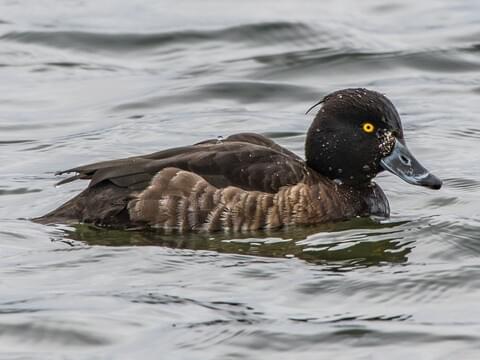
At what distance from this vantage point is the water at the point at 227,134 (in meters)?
8.01

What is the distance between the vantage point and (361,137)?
10.2m

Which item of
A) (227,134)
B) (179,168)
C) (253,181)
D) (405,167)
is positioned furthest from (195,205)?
(227,134)

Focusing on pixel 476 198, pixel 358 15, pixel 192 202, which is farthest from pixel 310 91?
pixel 192 202

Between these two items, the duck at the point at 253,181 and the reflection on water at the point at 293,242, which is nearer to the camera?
the reflection on water at the point at 293,242

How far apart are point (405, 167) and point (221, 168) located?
1321mm

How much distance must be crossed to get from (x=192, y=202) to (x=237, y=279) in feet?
3.59

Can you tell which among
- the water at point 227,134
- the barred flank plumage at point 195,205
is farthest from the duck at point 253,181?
the water at point 227,134

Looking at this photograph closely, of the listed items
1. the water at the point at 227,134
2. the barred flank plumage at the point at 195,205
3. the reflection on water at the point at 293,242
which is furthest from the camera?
the barred flank plumage at the point at 195,205

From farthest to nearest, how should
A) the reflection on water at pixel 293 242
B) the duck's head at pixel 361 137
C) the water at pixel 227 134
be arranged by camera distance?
the duck's head at pixel 361 137 → the reflection on water at pixel 293 242 → the water at pixel 227 134

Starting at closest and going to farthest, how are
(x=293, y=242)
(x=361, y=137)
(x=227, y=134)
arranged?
(x=293, y=242)
(x=361, y=137)
(x=227, y=134)

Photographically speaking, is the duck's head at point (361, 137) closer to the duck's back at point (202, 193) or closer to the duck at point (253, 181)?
the duck at point (253, 181)

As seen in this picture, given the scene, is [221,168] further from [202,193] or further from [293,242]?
[293,242]

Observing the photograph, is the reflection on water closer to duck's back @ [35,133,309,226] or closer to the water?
the water

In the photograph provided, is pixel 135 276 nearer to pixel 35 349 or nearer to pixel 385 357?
pixel 35 349
